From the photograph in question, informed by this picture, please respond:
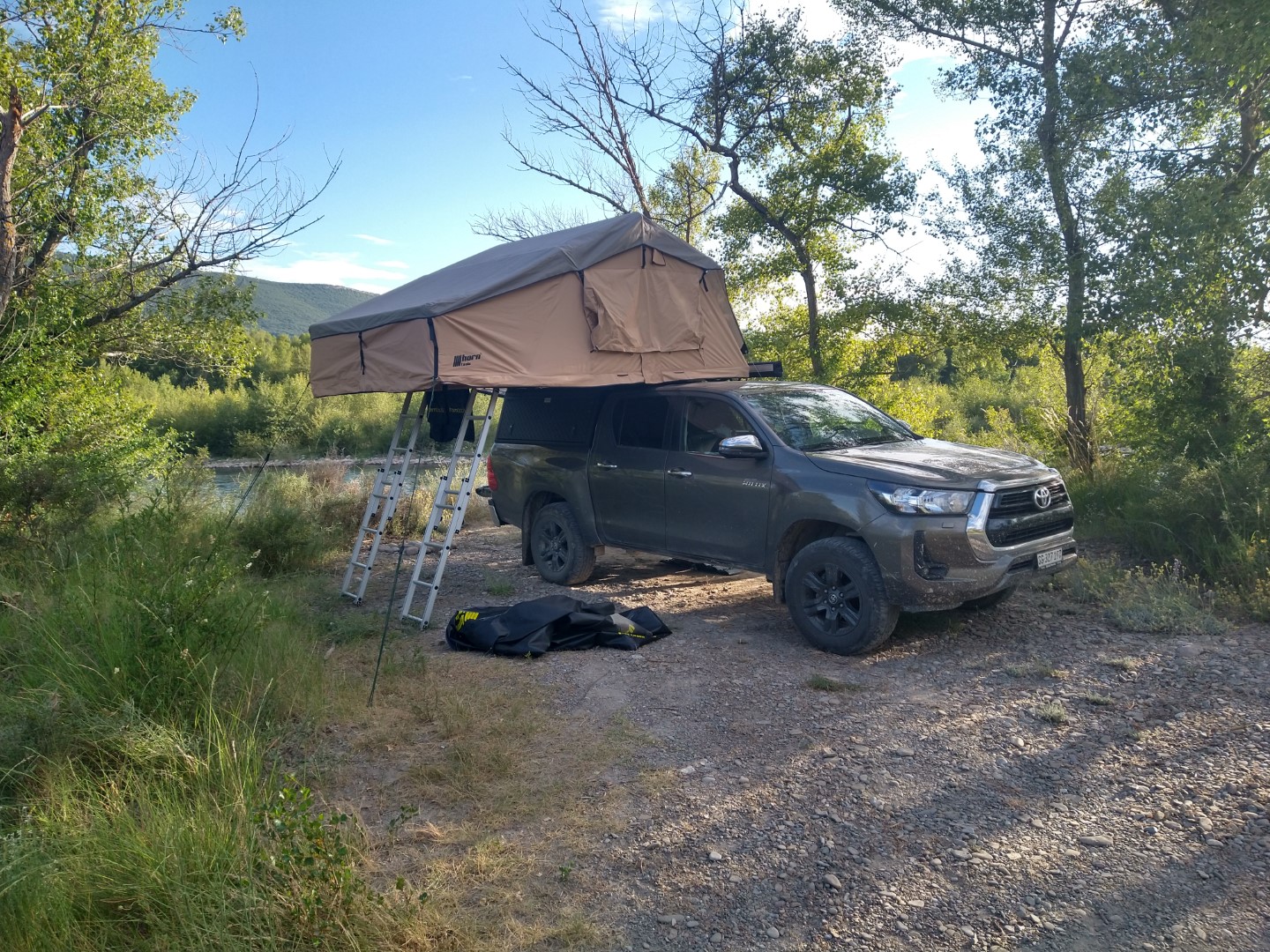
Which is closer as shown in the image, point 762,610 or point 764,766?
point 764,766

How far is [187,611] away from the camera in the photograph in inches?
187

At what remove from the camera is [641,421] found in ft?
25.9

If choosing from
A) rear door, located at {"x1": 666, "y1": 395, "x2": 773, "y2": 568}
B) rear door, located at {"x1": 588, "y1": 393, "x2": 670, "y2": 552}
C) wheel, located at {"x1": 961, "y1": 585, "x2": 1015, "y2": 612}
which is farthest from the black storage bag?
wheel, located at {"x1": 961, "y1": 585, "x2": 1015, "y2": 612}

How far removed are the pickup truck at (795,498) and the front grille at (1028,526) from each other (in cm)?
1

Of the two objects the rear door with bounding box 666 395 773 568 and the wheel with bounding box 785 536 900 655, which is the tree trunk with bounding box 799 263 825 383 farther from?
the wheel with bounding box 785 536 900 655

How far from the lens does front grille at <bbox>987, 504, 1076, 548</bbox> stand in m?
5.84

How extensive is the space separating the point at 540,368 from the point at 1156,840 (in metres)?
5.09

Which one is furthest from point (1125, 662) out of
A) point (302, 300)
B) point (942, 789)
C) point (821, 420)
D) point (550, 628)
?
point (302, 300)

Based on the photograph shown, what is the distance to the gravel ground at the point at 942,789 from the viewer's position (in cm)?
318

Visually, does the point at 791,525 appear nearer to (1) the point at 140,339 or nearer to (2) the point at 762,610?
(2) the point at 762,610

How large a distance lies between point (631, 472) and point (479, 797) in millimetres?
3961

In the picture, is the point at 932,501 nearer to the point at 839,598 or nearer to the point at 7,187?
the point at 839,598

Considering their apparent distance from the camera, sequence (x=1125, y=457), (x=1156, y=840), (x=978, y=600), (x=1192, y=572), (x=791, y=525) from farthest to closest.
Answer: (x=1125, y=457) < (x=1192, y=572) < (x=978, y=600) < (x=791, y=525) < (x=1156, y=840)

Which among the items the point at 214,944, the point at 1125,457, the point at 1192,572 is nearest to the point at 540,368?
the point at 214,944
